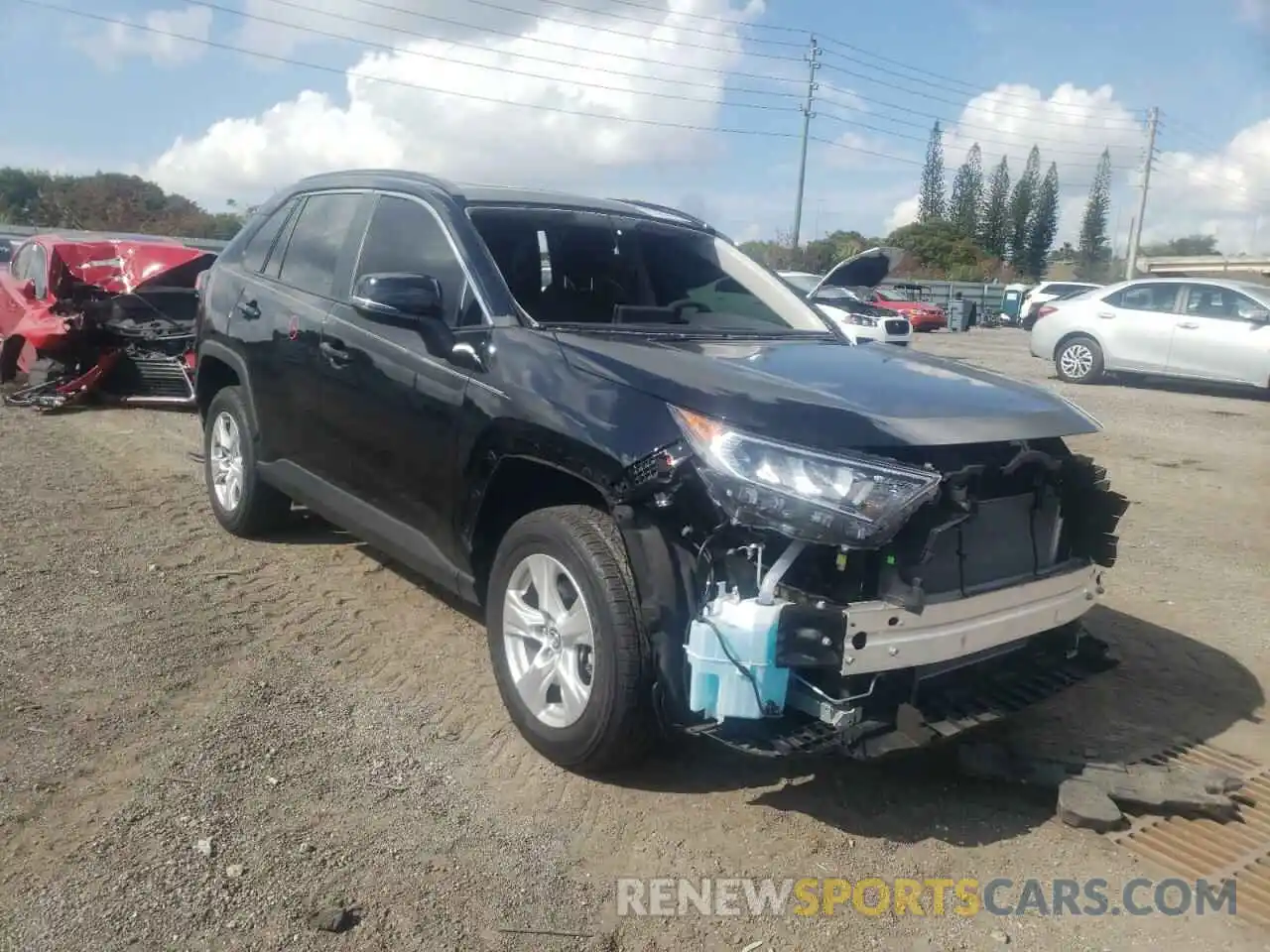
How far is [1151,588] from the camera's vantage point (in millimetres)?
5770

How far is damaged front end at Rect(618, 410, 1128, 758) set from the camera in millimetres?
2865

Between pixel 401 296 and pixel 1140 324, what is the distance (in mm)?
13702

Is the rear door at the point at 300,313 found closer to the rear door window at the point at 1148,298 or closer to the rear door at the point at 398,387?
the rear door at the point at 398,387

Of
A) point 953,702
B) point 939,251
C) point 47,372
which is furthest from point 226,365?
point 939,251

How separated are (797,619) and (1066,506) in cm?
131

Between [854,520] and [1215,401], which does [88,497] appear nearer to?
[854,520]

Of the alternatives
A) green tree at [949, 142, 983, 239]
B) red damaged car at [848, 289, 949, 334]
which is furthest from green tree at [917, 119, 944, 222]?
red damaged car at [848, 289, 949, 334]

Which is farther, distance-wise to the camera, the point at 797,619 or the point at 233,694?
the point at 233,694

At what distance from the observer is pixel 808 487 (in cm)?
290

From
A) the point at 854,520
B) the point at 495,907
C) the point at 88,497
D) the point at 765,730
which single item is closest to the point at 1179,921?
the point at 765,730

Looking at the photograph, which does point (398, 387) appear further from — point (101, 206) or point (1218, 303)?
point (101, 206)

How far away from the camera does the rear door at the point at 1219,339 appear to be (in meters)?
14.0

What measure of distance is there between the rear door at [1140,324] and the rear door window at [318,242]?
12908mm

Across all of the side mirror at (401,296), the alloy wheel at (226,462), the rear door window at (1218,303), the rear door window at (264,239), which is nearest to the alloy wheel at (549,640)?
the side mirror at (401,296)
